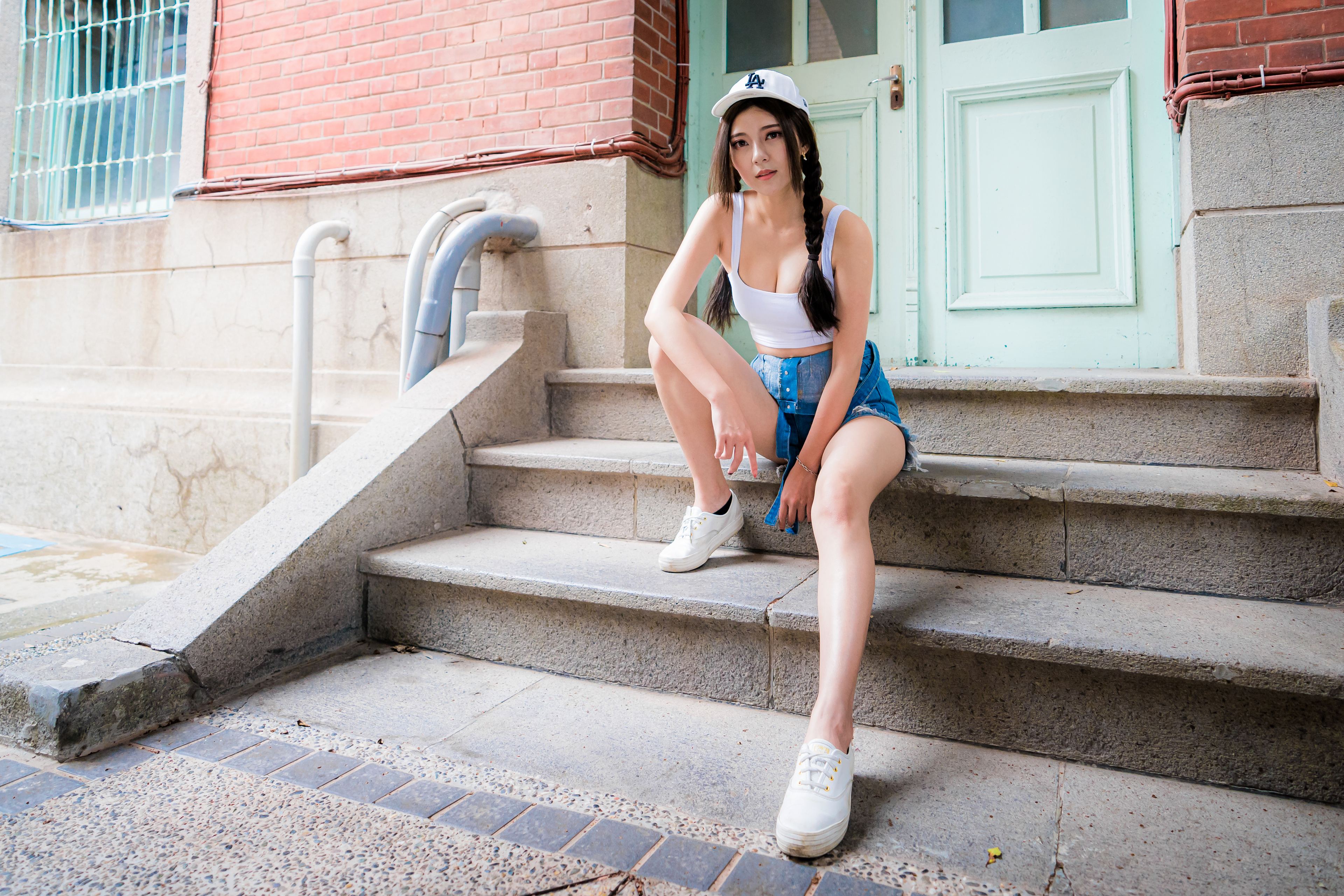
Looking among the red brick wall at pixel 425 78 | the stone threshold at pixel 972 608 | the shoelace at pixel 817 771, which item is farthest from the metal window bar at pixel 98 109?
the shoelace at pixel 817 771

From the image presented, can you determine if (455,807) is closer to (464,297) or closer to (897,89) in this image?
(464,297)

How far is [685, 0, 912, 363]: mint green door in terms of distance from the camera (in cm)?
338

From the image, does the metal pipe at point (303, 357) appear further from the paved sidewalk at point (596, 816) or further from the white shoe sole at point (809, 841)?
the white shoe sole at point (809, 841)

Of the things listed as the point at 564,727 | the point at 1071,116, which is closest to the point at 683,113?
the point at 1071,116

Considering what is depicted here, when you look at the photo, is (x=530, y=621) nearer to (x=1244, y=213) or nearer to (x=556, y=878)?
(x=556, y=878)

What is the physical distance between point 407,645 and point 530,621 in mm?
423

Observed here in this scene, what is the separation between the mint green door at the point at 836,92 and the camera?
11.1ft

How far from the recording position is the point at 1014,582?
6.30 ft

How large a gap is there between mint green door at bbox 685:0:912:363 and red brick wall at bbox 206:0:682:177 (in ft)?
0.83

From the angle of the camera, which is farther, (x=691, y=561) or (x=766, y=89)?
(x=691, y=561)

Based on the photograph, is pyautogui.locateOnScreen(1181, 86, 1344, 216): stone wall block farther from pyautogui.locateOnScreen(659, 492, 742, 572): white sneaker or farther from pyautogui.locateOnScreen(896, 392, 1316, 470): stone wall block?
pyautogui.locateOnScreen(659, 492, 742, 572): white sneaker

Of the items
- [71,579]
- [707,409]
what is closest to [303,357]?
[71,579]

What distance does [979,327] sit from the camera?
326 cm

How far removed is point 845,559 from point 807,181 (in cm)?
92
